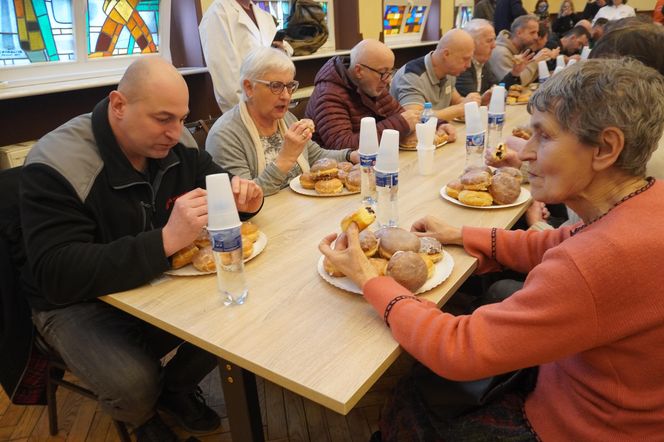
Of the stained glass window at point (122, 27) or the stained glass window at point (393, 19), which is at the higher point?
the stained glass window at point (393, 19)

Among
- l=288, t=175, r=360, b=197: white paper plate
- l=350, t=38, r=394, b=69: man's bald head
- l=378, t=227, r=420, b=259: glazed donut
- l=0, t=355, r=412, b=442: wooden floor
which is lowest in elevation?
l=0, t=355, r=412, b=442: wooden floor

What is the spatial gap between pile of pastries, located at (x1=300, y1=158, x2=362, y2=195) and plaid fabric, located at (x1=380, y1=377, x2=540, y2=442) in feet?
2.66

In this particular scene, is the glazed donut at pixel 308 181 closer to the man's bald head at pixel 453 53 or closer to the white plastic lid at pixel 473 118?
the white plastic lid at pixel 473 118

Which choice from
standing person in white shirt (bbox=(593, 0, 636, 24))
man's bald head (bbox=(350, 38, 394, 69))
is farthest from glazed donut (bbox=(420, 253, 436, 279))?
standing person in white shirt (bbox=(593, 0, 636, 24))

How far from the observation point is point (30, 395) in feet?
5.23

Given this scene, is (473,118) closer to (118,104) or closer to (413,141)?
(413,141)

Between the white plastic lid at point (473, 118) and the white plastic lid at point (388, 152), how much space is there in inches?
27.9

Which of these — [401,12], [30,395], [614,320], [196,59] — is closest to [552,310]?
[614,320]

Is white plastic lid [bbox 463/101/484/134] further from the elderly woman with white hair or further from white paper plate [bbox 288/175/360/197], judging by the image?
the elderly woman with white hair

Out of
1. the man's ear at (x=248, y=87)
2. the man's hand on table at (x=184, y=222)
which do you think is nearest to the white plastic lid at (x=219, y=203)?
the man's hand on table at (x=184, y=222)

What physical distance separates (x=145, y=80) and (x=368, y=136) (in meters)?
0.70

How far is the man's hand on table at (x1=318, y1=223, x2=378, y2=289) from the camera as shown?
108 cm

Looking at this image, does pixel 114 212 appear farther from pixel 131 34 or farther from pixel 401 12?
pixel 401 12

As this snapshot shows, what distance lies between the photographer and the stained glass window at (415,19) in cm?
682
